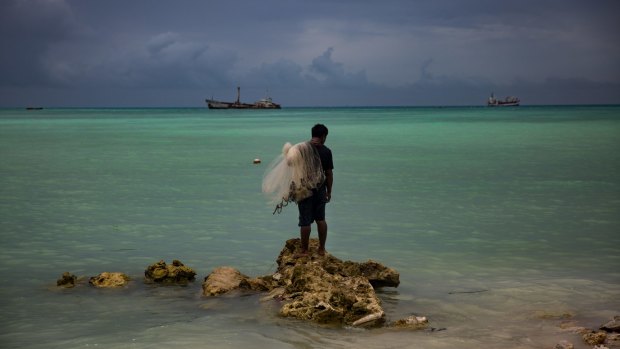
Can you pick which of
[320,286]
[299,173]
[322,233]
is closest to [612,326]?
[320,286]

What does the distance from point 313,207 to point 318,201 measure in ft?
0.36

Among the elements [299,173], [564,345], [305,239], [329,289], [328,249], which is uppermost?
[299,173]

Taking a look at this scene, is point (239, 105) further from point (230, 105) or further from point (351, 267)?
point (351, 267)

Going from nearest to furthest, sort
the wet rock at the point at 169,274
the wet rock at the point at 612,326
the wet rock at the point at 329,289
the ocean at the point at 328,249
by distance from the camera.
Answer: the wet rock at the point at 612,326, the ocean at the point at 328,249, the wet rock at the point at 329,289, the wet rock at the point at 169,274

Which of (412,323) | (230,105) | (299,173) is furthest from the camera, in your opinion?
(230,105)

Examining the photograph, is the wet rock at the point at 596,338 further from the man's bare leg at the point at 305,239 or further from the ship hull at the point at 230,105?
the ship hull at the point at 230,105

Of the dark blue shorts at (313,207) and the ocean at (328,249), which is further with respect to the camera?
the dark blue shorts at (313,207)

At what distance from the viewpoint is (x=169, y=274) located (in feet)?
27.4

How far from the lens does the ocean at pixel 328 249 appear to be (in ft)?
21.9

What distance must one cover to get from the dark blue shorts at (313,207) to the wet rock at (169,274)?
1564 millimetres

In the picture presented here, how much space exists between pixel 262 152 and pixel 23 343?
25.5 meters

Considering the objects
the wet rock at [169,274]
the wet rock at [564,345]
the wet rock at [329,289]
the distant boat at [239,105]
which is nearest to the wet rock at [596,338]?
the wet rock at [564,345]

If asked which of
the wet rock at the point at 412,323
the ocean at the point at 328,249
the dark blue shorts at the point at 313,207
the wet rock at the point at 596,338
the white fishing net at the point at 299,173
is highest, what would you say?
the white fishing net at the point at 299,173

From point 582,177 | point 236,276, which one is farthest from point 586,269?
point 582,177
